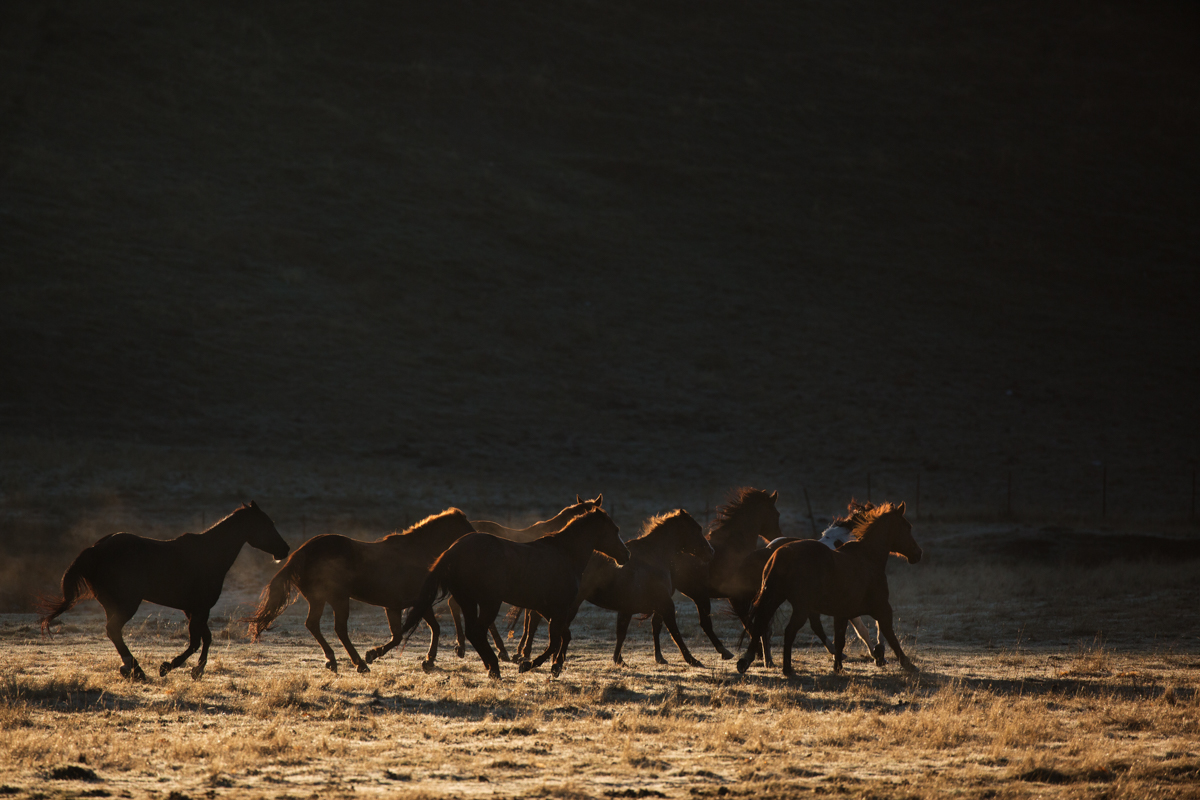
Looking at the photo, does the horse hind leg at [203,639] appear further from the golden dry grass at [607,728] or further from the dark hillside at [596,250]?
the dark hillside at [596,250]

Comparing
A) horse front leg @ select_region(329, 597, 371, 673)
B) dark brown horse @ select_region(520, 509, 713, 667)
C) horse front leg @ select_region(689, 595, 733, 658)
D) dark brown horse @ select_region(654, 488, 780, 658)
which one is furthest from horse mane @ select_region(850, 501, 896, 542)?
horse front leg @ select_region(329, 597, 371, 673)

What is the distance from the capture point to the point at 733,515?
1461 cm

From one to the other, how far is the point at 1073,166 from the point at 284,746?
3106 inches

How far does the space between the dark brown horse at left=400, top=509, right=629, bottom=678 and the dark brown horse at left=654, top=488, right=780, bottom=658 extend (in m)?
1.83

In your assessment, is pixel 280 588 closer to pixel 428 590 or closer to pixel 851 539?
pixel 428 590

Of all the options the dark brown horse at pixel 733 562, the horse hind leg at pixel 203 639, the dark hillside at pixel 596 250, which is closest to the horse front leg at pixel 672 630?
the dark brown horse at pixel 733 562

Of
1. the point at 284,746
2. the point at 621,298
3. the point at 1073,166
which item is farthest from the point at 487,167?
the point at 284,746

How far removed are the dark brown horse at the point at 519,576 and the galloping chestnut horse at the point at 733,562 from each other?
1.83 m

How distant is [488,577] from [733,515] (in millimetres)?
4421

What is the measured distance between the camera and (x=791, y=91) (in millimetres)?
82062

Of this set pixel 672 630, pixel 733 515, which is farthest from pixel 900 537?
pixel 672 630

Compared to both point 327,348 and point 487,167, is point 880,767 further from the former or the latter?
point 487,167

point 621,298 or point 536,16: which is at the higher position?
point 536,16

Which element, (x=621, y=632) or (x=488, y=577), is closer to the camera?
(x=488, y=577)
